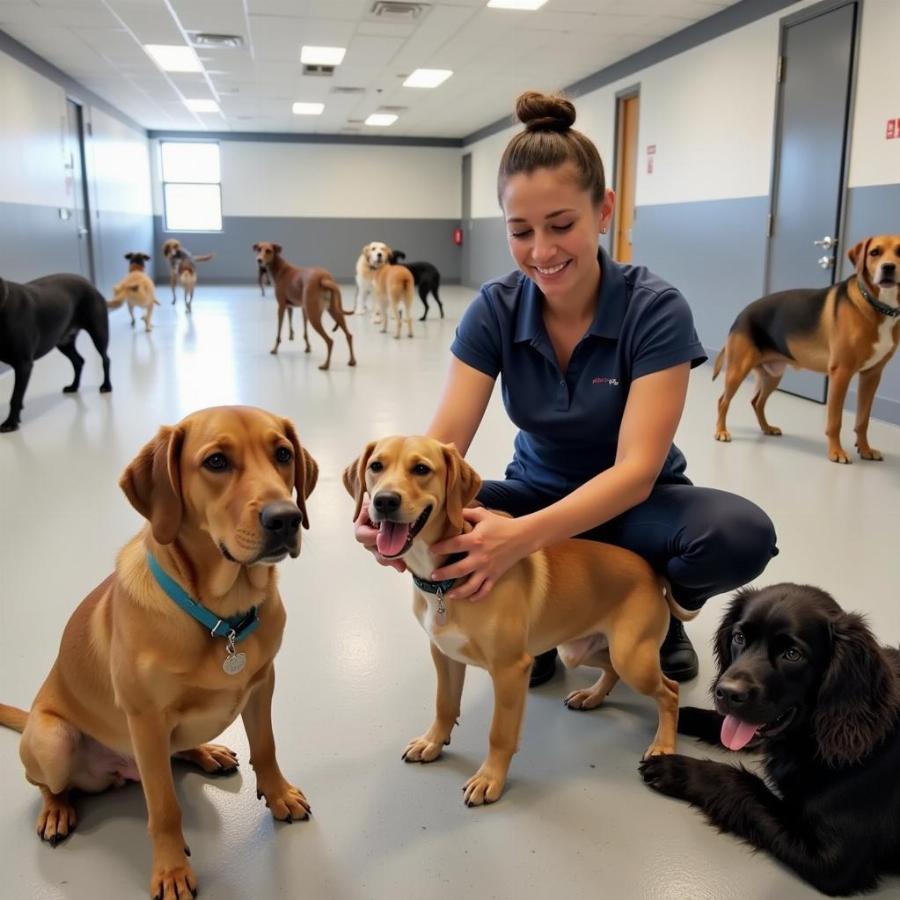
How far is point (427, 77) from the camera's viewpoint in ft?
35.0

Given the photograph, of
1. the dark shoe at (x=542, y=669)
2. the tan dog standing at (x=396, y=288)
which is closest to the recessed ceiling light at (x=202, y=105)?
the tan dog standing at (x=396, y=288)

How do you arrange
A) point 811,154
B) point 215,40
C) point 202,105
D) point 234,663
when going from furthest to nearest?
point 202,105 → point 215,40 → point 811,154 → point 234,663

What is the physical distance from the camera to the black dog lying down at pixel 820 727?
1.34 m

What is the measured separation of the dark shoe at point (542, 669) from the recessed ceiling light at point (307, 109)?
12458mm

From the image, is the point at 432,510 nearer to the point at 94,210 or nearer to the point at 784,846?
the point at 784,846

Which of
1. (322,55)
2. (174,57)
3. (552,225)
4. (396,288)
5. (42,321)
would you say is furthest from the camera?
(174,57)

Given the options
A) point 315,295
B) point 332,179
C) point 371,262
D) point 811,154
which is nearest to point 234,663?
point 811,154

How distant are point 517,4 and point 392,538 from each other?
6.94m

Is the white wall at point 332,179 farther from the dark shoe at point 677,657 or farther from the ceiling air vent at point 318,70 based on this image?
the dark shoe at point 677,657

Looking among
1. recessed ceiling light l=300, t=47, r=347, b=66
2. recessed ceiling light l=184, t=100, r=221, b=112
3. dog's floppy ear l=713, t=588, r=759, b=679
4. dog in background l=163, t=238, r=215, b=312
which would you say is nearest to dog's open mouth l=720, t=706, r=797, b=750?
dog's floppy ear l=713, t=588, r=759, b=679

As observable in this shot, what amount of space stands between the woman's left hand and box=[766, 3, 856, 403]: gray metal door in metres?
4.88

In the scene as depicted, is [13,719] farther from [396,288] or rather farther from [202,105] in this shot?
[202,105]

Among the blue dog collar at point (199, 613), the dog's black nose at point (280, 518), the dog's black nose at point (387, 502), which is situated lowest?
the blue dog collar at point (199, 613)

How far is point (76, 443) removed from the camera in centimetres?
451
